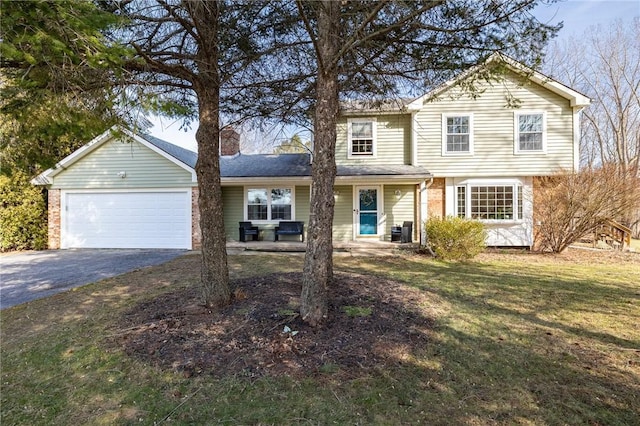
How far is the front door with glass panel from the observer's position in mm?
13164

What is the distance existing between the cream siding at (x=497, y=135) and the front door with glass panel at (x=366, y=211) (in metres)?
2.31

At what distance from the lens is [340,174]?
11.8 metres

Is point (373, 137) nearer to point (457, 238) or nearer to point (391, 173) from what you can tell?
point (391, 173)

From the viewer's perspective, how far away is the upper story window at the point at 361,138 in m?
13.1

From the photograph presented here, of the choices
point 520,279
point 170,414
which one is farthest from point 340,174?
point 170,414

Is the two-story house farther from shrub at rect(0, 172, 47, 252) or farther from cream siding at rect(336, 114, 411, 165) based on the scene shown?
shrub at rect(0, 172, 47, 252)

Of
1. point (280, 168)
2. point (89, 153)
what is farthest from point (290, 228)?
point (89, 153)

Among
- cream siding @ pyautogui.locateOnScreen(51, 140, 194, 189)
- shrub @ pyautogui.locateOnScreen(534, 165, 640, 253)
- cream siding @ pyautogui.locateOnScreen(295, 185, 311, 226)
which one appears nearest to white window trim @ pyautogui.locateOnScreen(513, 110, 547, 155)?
shrub @ pyautogui.locateOnScreen(534, 165, 640, 253)

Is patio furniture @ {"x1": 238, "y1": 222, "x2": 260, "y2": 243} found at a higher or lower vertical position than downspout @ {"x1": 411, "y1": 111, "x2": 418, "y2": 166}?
lower

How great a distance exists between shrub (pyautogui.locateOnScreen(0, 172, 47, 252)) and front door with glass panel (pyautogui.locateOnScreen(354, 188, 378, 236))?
39.8 feet

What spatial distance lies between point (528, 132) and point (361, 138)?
6139 millimetres

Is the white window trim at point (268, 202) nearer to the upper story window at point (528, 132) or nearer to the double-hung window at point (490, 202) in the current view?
the double-hung window at point (490, 202)

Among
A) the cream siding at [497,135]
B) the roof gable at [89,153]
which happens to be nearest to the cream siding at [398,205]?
the cream siding at [497,135]

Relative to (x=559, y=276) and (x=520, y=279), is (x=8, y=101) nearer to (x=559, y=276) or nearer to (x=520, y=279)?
(x=520, y=279)
